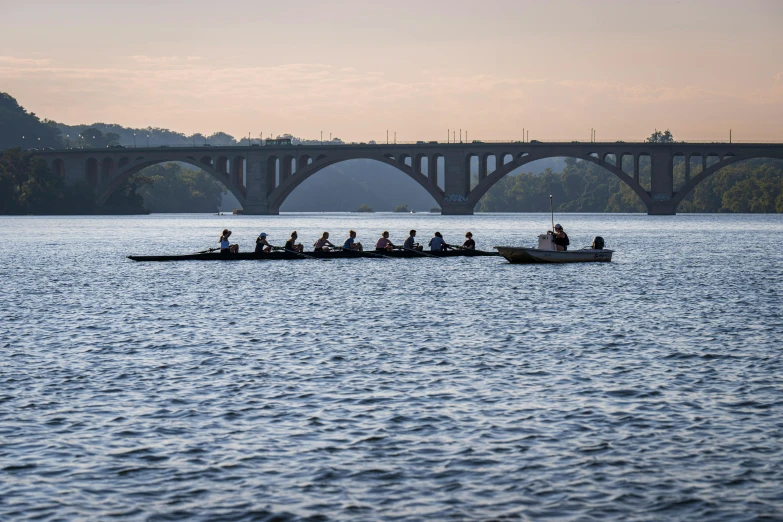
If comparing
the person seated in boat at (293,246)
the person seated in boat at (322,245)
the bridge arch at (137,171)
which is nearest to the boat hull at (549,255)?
the person seated in boat at (322,245)

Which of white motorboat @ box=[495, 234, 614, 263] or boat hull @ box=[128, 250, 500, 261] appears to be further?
white motorboat @ box=[495, 234, 614, 263]

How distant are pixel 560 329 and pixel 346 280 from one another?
60.1 ft

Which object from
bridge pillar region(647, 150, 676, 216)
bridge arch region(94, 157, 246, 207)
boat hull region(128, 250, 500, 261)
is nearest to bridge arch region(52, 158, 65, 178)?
bridge arch region(94, 157, 246, 207)

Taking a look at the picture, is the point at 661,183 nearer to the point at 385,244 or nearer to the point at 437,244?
the point at 437,244

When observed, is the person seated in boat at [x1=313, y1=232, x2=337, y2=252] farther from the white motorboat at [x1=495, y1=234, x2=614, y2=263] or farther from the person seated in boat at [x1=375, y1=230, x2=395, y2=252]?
the white motorboat at [x1=495, y1=234, x2=614, y2=263]

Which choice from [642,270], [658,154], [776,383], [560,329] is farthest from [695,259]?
[658,154]

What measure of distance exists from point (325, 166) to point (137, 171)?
105ft

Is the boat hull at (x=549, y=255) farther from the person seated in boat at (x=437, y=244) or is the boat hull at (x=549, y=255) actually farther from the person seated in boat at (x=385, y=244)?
the person seated in boat at (x=385, y=244)

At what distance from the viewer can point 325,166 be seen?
15088 cm

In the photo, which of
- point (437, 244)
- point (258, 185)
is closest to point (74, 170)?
point (258, 185)

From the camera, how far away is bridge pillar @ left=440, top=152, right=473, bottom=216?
14888 cm

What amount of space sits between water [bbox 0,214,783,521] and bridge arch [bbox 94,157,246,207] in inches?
4920

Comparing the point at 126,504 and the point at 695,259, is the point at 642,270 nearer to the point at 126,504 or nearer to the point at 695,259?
the point at 695,259

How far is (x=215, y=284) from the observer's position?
1588 inches
